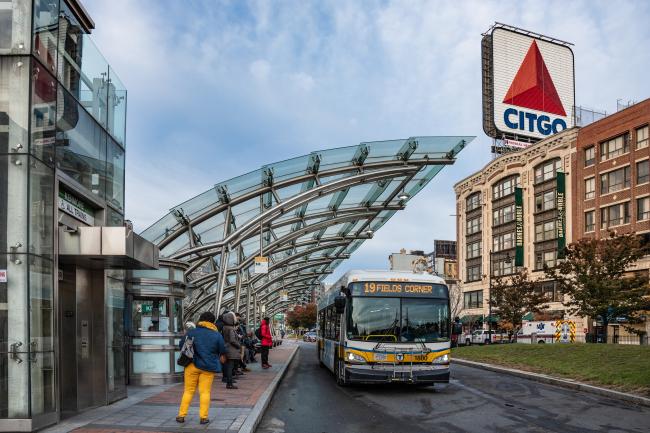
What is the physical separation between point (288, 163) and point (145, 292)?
7982 millimetres

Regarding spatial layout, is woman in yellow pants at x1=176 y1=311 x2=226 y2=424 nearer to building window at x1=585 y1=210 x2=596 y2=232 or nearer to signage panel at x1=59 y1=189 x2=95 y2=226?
signage panel at x1=59 y1=189 x2=95 y2=226

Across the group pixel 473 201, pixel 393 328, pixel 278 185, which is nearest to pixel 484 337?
pixel 473 201

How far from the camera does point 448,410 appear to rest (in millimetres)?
12820

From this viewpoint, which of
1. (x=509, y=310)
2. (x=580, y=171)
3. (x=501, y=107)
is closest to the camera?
(x=509, y=310)

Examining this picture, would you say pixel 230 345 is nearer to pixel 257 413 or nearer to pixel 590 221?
pixel 257 413

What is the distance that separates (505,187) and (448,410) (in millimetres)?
61998

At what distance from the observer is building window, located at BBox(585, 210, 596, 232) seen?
57406mm

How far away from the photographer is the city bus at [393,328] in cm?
1557

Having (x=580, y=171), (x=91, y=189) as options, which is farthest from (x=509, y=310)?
(x=91, y=189)

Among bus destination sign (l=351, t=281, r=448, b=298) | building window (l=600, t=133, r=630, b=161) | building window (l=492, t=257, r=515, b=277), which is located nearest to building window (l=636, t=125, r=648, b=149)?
building window (l=600, t=133, r=630, b=161)

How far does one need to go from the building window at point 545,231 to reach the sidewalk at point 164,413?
53250 millimetres

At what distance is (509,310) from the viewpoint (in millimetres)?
50688

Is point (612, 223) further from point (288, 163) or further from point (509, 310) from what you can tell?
point (288, 163)

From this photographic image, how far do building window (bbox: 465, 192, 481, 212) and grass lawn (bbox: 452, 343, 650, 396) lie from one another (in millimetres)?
51056
